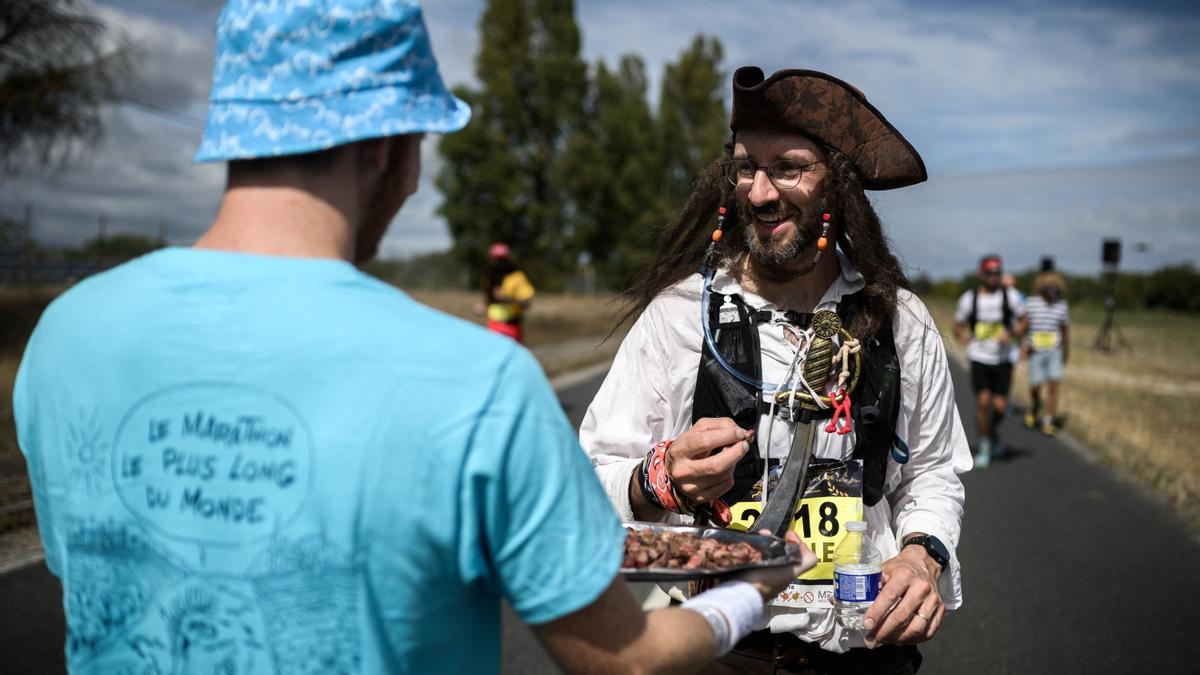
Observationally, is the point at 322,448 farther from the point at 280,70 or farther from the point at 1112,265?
the point at 1112,265

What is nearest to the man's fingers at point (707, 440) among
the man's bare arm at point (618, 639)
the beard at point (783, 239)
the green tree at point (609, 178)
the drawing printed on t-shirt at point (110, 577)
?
the beard at point (783, 239)

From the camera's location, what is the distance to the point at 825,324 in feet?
8.29

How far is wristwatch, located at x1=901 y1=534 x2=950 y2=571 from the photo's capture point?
239cm

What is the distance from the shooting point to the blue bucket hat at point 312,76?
126 cm

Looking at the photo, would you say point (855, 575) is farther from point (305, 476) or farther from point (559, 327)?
point (559, 327)

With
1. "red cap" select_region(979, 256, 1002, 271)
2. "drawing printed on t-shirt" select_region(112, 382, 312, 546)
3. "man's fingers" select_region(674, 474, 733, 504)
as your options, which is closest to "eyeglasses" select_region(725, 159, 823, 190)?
"man's fingers" select_region(674, 474, 733, 504)

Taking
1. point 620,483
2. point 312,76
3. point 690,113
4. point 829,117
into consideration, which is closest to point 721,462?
point 620,483

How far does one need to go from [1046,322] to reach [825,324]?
10960 millimetres

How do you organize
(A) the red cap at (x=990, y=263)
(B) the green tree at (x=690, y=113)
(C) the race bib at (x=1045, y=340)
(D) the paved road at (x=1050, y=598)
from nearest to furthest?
1. (D) the paved road at (x=1050, y=598)
2. (A) the red cap at (x=990, y=263)
3. (C) the race bib at (x=1045, y=340)
4. (B) the green tree at (x=690, y=113)

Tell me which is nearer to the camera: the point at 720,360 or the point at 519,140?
the point at 720,360

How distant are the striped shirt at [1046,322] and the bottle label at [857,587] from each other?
11160 mm

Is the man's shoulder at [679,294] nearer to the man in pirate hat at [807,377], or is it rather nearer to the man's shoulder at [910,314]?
the man in pirate hat at [807,377]

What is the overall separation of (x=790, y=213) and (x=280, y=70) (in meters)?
1.63

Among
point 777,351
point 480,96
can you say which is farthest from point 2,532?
point 480,96
